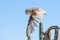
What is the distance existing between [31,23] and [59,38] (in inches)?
50.4

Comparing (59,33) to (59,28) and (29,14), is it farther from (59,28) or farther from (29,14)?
(29,14)

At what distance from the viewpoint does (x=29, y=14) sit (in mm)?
3150

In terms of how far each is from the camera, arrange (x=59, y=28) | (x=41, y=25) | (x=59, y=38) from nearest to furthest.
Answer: (x=59, y=38)
(x=59, y=28)
(x=41, y=25)

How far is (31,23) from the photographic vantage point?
2805 mm

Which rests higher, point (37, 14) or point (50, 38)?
point (37, 14)

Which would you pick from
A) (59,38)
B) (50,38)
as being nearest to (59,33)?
(59,38)

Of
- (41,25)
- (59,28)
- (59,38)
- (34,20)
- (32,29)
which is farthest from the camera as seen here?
(41,25)

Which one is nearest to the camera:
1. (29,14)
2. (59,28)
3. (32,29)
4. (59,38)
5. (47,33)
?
(59,38)

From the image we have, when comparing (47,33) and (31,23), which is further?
(31,23)

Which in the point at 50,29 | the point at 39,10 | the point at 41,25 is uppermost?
the point at 39,10

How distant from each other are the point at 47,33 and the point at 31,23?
926 millimetres

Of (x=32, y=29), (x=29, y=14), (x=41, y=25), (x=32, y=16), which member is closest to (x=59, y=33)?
(x=32, y=29)

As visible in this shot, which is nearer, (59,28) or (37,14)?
(59,28)

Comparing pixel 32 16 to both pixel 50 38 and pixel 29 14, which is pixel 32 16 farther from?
pixel 50 38
